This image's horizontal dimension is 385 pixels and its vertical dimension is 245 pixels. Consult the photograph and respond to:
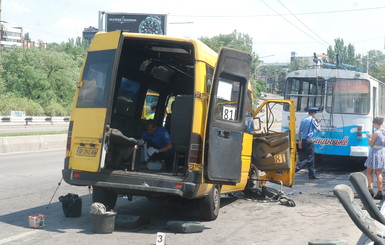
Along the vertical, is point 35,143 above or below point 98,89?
below

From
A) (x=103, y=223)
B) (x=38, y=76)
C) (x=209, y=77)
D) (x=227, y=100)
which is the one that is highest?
(x=38, y=76)

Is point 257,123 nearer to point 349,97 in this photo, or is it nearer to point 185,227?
point 185,227

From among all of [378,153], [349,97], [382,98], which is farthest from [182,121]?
[382,98]

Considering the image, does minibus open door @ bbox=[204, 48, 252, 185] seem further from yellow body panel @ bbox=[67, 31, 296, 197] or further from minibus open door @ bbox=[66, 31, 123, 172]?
minibus open door @ bbox=[66, 31, 123, 172]

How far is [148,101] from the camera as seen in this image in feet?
33.6

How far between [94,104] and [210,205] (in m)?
2.30

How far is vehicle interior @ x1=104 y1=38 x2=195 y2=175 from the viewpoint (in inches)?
301

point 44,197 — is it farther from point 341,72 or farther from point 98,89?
point 341,72

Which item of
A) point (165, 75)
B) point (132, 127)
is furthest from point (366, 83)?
point (132, 127)

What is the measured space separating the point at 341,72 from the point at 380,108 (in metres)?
2.36

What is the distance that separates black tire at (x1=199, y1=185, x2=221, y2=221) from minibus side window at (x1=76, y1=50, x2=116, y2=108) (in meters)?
2.05

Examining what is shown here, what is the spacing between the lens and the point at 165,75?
10.5 meters

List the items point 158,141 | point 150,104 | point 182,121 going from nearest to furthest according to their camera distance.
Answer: point 182,121 < point 158,141 < point 150,104

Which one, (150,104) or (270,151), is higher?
(150,104)
